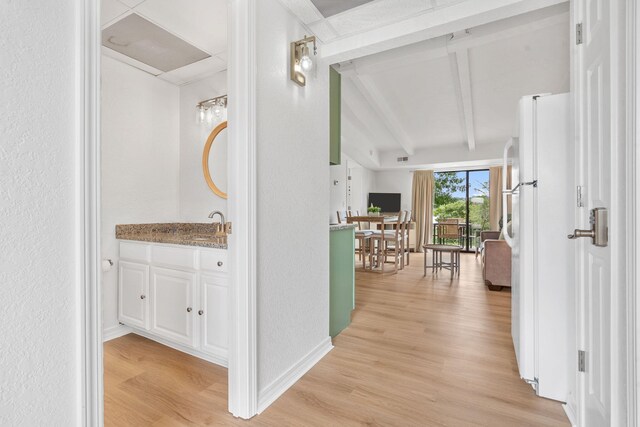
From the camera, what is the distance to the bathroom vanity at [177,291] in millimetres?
1952

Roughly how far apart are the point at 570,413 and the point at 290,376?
145 centimetres

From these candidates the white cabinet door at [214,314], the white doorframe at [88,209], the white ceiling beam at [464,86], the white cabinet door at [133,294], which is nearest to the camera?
the white doorframe at [88,209]

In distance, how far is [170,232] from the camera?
2.88 meters

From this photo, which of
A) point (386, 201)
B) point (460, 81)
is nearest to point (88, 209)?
point (460, 81)

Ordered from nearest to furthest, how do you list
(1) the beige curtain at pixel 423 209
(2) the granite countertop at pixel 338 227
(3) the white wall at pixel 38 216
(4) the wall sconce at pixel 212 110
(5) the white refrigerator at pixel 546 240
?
(3) the white wall at pixel 38 216 < (5) the white refrigerator at pixel 546 240 < (2) the granite countertop at pixel 338 227 < (4) the wall sconce at pixel 212 110 < (1) the beige curtain at pixel 423 209

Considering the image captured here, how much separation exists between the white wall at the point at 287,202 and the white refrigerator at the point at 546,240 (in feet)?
4.06

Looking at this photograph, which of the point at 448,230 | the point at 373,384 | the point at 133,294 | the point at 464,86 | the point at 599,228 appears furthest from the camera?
the point at 448,230

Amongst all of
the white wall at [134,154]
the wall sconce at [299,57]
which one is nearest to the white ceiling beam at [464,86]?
the wall sconce at [299,57]

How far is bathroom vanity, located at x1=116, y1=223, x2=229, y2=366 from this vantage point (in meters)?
1.95

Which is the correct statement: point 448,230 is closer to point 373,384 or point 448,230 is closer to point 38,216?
point 373,384

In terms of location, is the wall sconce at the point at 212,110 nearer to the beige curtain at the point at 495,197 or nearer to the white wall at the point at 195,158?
the white wall at the point at 195,158

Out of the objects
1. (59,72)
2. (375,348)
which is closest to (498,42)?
(375,348)

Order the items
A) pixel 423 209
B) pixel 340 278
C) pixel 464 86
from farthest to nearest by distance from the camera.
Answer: pixel 423 209
pixel 464 86
pixel 340 278

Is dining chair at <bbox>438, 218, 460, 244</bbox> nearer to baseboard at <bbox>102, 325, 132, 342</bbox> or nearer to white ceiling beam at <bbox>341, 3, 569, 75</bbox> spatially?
white ceiling beam at <bbox>341, 3, 569, 75</bbox>
